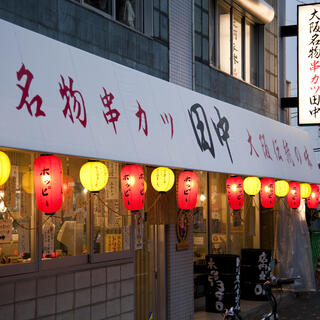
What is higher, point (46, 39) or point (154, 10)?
point (154, 10)

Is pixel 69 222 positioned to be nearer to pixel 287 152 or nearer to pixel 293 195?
pixel 287 152

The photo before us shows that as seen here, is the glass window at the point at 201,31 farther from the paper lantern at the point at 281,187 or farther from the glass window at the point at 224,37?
the paper lantern at the point at 281,187

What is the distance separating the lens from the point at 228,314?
9984 mm

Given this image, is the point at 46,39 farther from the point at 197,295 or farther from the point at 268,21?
the point at 268,21

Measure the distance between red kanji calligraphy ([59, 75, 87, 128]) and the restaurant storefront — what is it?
0.05 feet

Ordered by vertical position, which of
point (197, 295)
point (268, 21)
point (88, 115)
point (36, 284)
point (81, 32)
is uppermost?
point (268, 21)

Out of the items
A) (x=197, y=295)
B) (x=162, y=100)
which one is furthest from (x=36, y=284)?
(x=197, y=295)

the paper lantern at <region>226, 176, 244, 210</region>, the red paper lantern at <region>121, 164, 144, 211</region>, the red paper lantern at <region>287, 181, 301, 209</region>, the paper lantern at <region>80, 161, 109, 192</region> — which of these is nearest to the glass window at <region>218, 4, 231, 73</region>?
the paper lantern at <region>226, 176, 244, 210</region>

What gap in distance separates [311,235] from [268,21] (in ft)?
26.0

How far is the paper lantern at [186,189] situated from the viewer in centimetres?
1204

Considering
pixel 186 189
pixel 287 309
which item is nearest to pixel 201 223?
pixel 287 309

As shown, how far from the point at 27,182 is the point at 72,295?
209 cm

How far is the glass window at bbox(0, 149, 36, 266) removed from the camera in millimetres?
9266

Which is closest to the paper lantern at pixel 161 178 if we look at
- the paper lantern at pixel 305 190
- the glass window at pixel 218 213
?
the glass window at pixel 218 213
